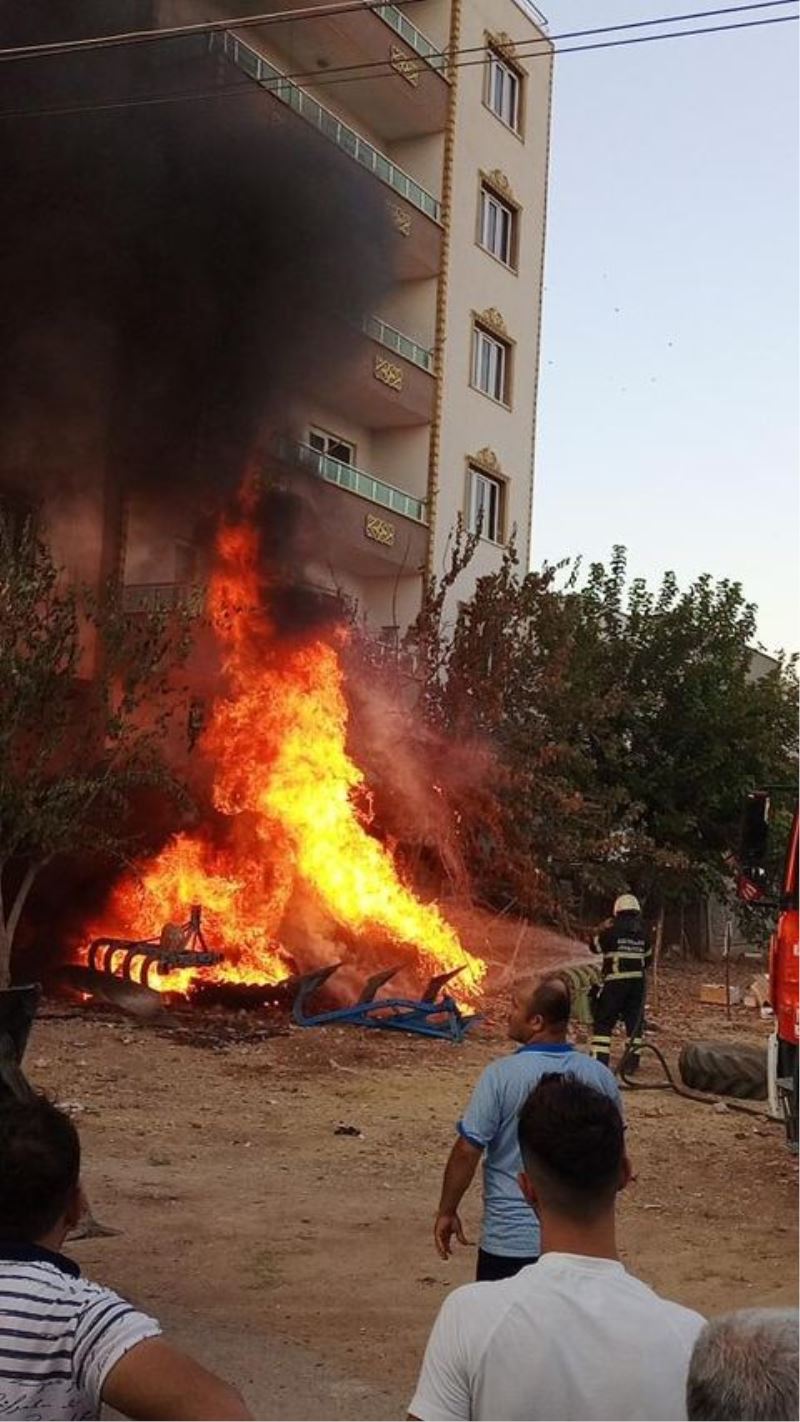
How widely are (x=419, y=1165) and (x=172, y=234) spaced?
12.2 meters

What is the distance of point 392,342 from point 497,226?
4.83 m

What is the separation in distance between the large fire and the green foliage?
232cm

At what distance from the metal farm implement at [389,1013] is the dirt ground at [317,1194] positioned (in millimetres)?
204

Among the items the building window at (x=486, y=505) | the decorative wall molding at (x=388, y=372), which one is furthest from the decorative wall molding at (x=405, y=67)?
the building window at (x=486, y=505)

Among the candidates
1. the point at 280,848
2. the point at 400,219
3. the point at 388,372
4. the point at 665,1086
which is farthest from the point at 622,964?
the point at 400,219

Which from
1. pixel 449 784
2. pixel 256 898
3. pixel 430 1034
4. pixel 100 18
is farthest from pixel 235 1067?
pixel 100 18

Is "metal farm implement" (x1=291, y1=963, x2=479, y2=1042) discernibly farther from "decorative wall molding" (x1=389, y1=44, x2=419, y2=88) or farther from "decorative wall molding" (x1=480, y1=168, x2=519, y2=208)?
"decorative wall molding" (x1=480, y1=168, x2=519, y2=208)

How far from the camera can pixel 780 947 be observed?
805 cm

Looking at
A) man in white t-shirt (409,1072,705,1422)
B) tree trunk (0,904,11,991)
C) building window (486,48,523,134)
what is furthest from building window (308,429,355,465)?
man in white t-shirt (409,1072,705,1422)

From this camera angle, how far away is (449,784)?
1770cm

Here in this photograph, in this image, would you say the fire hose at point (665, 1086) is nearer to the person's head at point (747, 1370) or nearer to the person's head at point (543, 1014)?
the person's head at point (543, 1014)

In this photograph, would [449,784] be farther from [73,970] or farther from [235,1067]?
[235,1067]

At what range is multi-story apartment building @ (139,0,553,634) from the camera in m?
19.9

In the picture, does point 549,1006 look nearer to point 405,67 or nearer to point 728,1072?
point 728,1072
